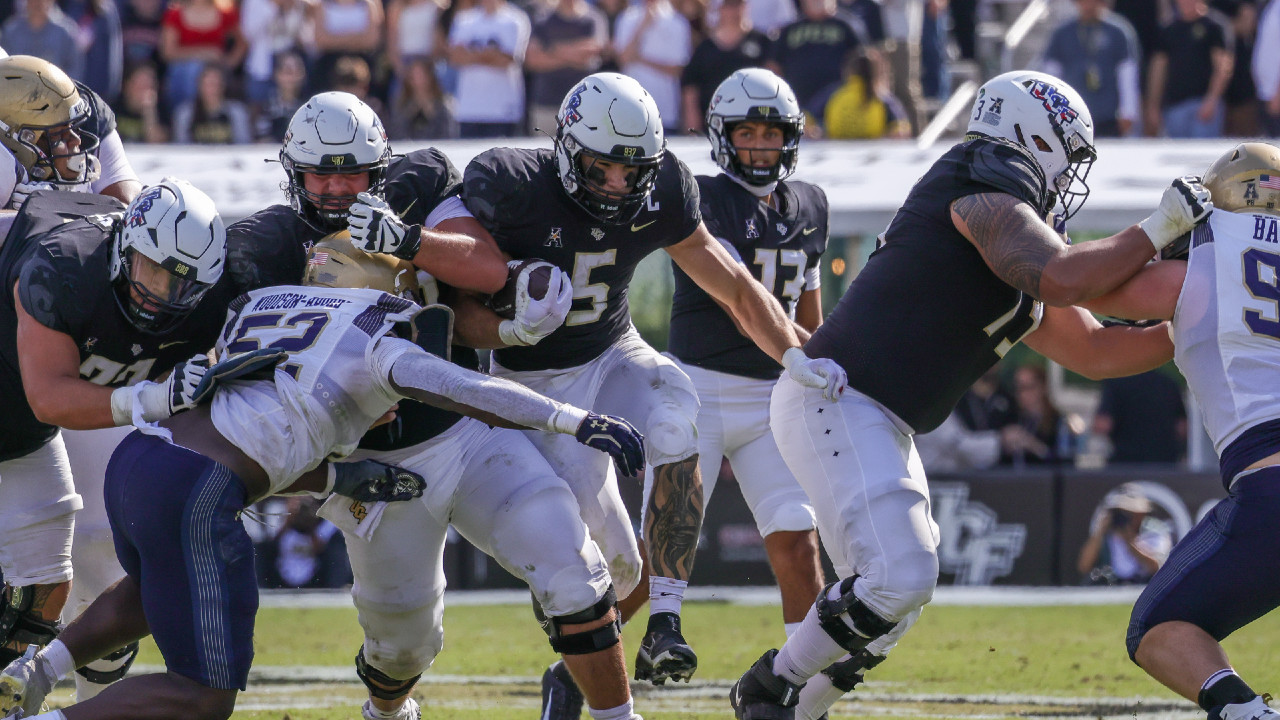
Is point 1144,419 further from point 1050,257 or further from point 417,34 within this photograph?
point 1050,257

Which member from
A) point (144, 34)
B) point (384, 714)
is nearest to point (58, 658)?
point (384, 714)

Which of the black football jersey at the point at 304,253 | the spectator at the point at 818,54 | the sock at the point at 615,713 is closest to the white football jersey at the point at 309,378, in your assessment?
the black football jersey at the point at 304,253

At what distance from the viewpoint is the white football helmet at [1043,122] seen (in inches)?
192

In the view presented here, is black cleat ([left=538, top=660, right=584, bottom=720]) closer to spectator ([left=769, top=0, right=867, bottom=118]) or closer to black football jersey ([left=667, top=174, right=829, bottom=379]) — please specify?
black football jersey ([left=667, top=174, right=829, bottom=379])

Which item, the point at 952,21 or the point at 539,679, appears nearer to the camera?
the point at 539,679

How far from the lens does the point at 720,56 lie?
36.8 feet

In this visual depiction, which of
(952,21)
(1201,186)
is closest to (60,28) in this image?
(952,21)

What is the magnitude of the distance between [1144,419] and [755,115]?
5523 mm

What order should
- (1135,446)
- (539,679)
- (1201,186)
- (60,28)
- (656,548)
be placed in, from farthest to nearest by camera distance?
(60,28) → (1135,446) → (539,679) → (656,548) → (1201,186)

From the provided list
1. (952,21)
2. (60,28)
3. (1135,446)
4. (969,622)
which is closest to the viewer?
(969,622)

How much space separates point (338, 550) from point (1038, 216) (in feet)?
20.6

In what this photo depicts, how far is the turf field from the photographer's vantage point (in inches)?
240

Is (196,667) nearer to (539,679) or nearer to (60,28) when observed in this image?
(539,679)

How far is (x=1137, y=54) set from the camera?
11.6 m
